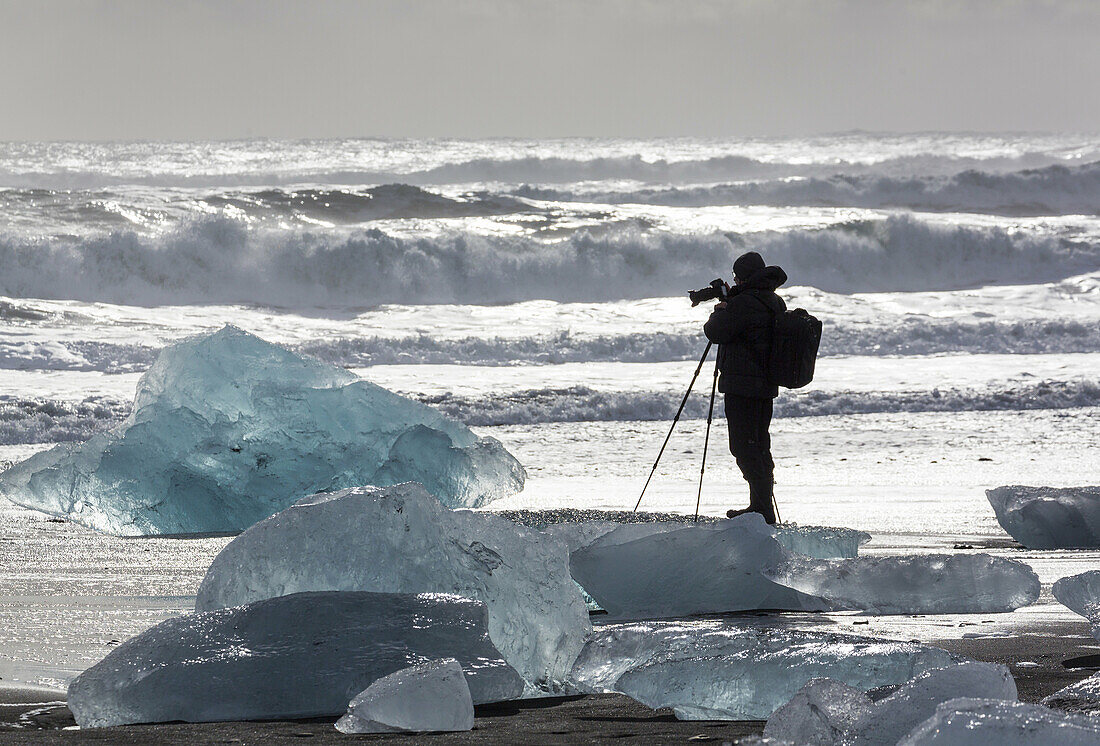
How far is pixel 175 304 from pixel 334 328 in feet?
13.3

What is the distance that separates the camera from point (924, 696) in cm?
262

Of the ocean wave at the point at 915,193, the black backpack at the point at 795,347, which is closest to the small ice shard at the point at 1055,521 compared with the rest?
the black backpack at the point at 795,347

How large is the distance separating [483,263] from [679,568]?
21.9m

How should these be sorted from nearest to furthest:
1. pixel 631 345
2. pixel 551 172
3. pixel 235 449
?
1. pixel 235 449
2. pixel 631 345
3. pixel 551 172

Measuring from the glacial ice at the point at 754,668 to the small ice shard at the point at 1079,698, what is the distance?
0.27m

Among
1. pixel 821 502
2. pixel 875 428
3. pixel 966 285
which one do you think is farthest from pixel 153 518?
pixel 966 285

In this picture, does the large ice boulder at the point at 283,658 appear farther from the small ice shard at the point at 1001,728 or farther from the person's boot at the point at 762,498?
the person's boot at the point at 762,498

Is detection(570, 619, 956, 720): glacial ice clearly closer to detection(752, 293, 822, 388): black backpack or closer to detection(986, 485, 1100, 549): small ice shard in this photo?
detection(752, 293, 822, 388): black backpack

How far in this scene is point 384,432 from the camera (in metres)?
7.89

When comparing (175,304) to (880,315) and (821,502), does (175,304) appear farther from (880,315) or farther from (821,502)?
(821,502)

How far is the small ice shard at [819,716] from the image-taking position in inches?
99.4

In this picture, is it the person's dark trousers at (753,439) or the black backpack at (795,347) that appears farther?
the person's dark trousers at (753,439)

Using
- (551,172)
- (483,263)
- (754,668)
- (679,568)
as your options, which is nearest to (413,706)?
(754,668)

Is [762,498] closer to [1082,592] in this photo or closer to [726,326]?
[726,326]
